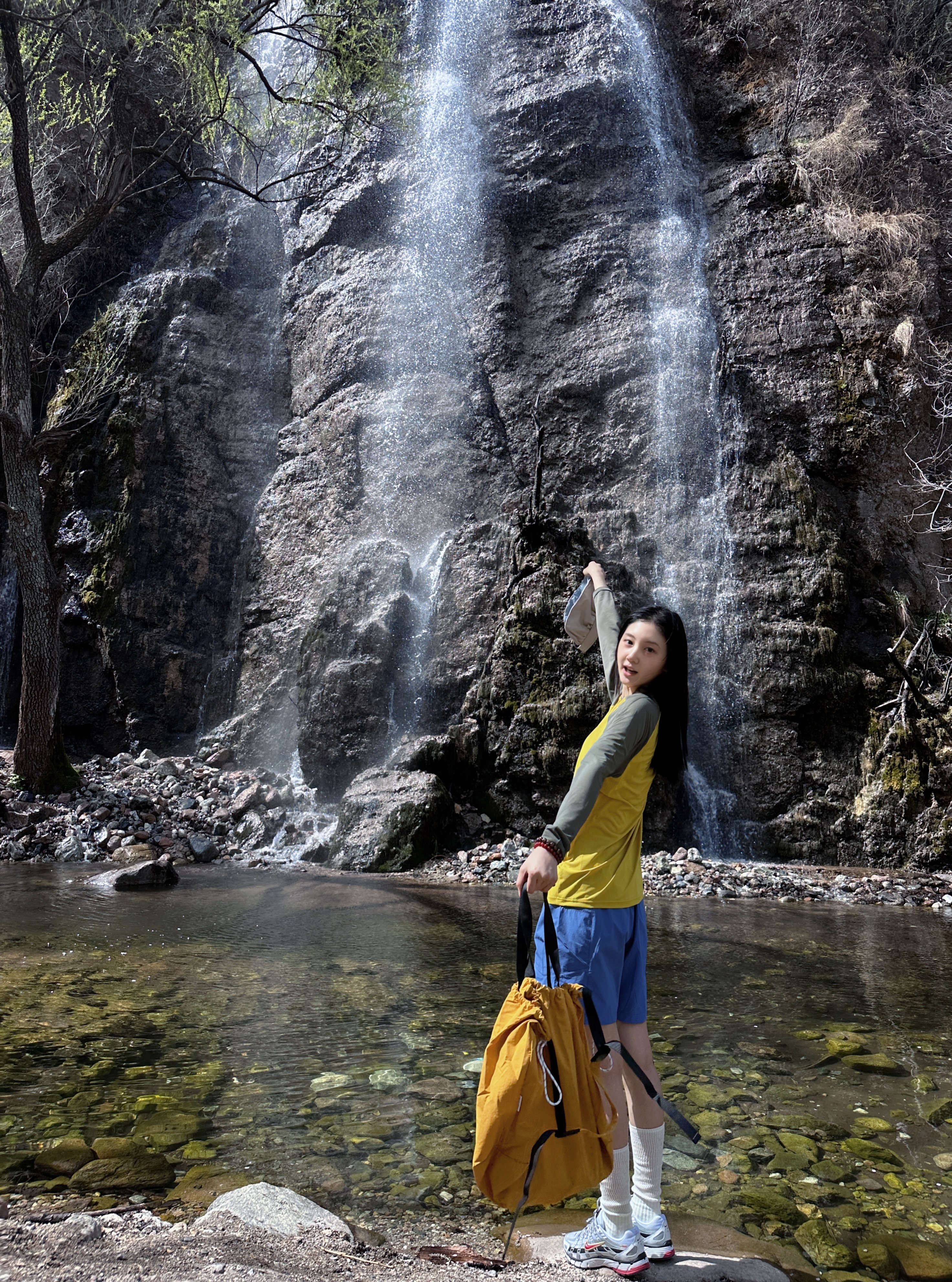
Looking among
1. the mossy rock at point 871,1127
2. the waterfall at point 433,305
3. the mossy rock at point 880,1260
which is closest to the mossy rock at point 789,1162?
the mossy rock at point 871,1127

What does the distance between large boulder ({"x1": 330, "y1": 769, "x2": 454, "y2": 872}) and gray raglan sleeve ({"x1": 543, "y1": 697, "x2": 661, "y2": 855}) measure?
24.0 ft

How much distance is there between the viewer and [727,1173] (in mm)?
2590

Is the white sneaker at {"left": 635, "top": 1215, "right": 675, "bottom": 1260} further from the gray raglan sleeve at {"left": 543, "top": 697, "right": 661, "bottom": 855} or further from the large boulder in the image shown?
the large boulder

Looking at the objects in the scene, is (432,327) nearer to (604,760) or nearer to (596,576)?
(596,576)

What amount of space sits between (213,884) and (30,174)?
8850 millimetres

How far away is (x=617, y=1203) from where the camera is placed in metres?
2.04

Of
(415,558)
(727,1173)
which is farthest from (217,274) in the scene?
(727,1173)

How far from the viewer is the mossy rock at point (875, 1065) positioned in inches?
134

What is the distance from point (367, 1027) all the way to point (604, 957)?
2155 millimetres

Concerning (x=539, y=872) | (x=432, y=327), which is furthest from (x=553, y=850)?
(x=432, y=327)

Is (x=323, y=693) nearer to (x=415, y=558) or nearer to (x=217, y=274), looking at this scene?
(x=415, y=558)

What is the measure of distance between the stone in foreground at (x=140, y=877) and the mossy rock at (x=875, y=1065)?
5.99 meters

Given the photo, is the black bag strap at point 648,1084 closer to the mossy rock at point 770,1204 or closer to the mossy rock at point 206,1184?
the mossy rock at point 770,1204

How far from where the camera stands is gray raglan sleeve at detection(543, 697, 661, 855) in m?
2.05
